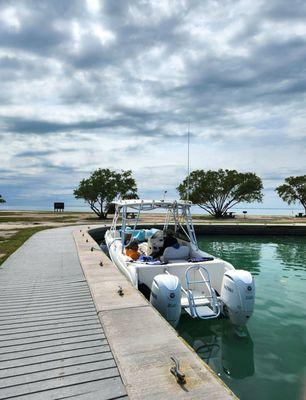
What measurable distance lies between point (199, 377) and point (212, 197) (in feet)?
165

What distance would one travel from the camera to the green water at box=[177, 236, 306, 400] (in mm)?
6309

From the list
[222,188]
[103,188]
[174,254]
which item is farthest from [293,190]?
[174,254]

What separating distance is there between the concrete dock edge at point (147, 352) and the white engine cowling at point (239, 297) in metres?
2.28

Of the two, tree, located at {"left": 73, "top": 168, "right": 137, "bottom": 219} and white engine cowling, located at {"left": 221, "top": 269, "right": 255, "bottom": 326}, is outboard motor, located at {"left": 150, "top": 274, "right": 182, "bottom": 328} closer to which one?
white engine cowling, located at {"left": 221, "top": 269, "right": 255, "bottom": 326}

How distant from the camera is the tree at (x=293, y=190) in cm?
5656

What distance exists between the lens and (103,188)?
4750cm

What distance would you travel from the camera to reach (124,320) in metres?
6.57

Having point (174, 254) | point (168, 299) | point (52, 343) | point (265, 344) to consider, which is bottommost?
point (265, 344)

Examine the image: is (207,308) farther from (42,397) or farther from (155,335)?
(42,397)

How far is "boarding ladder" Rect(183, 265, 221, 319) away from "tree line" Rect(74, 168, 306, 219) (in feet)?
127

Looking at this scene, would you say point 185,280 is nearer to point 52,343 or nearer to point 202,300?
point 202,300

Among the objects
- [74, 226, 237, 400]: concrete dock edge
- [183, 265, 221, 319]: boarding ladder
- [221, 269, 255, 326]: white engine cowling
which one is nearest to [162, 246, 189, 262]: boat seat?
[183, 265, 221, 319]: boarding ladder

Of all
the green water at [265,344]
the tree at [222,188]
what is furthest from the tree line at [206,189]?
the green water at [265,344]

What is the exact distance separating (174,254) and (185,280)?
6.08 ft
